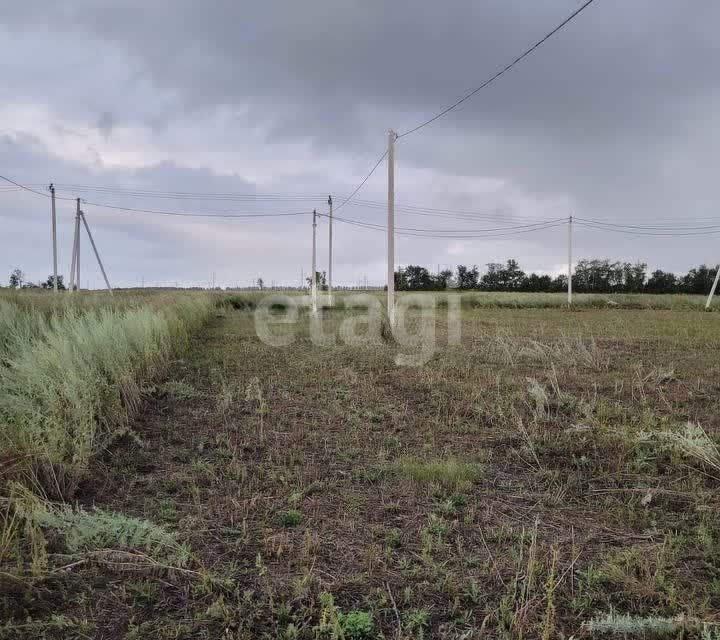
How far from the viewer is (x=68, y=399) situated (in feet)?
12.8

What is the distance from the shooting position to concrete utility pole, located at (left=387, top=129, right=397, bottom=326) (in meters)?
12.0

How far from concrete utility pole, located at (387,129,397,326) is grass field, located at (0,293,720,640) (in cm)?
625

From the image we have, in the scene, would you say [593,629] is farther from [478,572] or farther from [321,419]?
[321,419]

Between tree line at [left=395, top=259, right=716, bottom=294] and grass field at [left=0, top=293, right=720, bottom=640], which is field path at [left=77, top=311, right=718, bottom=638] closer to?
grass field at [left=0, top=293, right=720, bottom=640]

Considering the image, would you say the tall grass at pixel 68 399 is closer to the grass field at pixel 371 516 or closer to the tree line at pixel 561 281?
the grass field at pixel 371 516

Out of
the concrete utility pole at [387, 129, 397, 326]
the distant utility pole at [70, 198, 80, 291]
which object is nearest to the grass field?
the concrete utility pole at [387, 129, 397, 326]

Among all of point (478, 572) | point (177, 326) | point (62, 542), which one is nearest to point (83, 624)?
point (62, 542)

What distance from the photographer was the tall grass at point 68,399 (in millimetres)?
3035

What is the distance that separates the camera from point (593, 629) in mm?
1896

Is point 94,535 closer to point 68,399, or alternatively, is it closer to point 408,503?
point 408,503

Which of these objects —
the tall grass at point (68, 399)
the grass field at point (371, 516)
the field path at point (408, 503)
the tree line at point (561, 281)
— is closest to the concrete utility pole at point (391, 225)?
the field path at point (408, 503)

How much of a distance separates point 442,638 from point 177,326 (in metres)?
9.15

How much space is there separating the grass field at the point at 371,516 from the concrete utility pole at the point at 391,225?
625cm

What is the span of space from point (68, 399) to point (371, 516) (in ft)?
8.73
